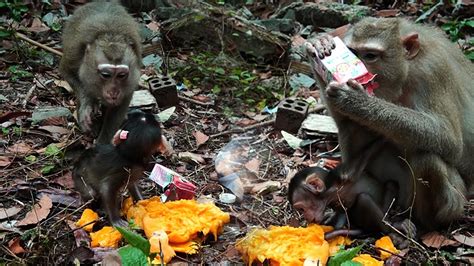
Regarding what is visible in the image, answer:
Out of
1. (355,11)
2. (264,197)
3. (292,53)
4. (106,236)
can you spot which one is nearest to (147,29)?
(292,53)

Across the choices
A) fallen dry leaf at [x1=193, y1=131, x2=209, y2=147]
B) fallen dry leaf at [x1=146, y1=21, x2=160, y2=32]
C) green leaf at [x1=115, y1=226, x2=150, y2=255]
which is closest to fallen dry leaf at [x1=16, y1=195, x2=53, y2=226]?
green leaf at [x1=115, y1=226, x2=150, y2=255]

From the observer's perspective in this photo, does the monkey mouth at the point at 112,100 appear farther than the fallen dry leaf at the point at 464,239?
Yes

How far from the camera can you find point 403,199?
5.87m

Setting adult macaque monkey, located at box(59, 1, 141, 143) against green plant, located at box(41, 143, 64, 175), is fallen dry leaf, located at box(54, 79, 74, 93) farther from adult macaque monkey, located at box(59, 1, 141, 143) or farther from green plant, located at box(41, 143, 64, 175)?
→ green plant, located at box(41, 143, 64, 175)

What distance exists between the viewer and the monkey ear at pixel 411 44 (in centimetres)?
550

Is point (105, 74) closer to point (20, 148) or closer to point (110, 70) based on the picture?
point (110, 70)

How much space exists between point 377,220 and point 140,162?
204 cm

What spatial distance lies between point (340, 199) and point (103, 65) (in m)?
2.73

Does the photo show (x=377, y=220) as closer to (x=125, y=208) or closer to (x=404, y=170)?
(x=404, y=170)

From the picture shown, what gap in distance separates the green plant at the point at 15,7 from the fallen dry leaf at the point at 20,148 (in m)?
3.91

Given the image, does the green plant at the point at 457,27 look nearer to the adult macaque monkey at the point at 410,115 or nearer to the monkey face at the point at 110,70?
the adult macaque monkey at the point at 410,115

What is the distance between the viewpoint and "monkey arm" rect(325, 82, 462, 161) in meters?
5.33

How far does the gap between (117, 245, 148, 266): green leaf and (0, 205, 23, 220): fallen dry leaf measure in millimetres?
1797

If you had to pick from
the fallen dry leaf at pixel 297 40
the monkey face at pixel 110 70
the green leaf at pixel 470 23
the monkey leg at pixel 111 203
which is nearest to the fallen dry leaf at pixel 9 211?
the monkey leg at pixel 111 203
